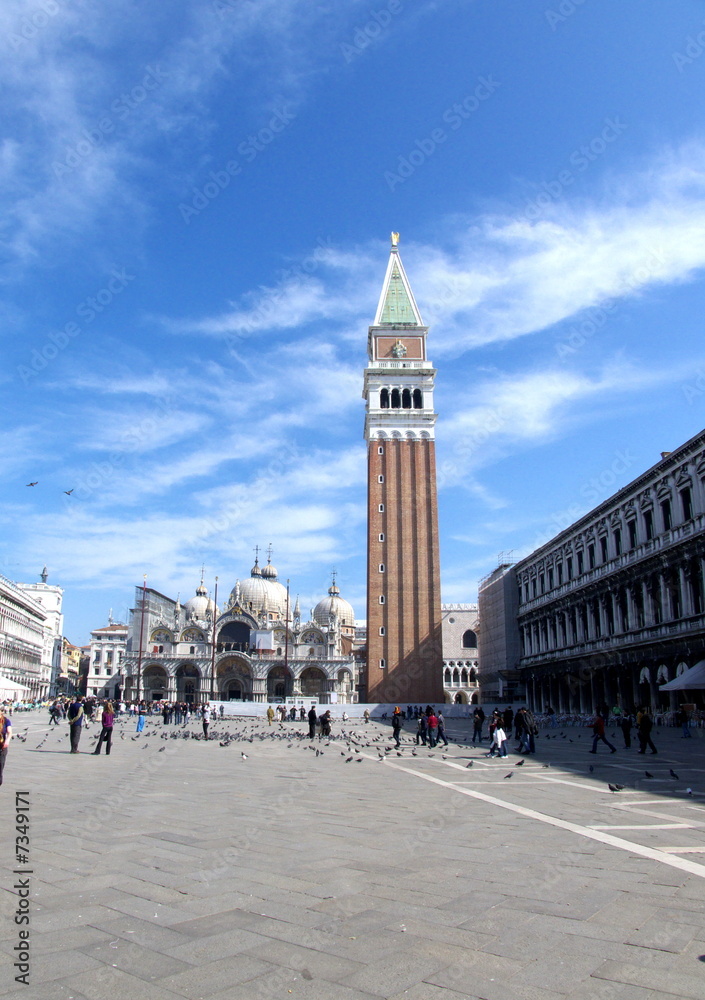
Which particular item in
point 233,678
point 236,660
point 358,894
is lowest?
point 358,894

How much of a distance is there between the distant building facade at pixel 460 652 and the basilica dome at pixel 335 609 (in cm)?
1831

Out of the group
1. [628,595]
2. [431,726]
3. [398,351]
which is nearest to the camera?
[431,726]

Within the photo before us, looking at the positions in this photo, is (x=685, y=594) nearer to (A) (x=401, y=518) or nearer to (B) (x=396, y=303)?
(A) (x=401, y=518)

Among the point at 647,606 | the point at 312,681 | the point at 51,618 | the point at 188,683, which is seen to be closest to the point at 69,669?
the point at 51,618

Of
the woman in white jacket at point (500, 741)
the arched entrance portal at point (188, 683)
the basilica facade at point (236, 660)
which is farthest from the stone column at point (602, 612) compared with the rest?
the arched entrance portal at point (188, 683)

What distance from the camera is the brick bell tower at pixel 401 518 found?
60.3 meters

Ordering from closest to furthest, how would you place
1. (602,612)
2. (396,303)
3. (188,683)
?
1. (602,612)
2. (396,303)
3. (188,683)

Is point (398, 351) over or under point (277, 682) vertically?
over

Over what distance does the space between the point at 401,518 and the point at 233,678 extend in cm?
3228

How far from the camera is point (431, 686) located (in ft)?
196

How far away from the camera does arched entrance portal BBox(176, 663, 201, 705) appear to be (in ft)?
271

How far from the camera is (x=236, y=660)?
83125 millimetres

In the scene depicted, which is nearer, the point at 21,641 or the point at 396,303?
the point at 396,303

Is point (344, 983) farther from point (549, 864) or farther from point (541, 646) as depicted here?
point (541, 646)
